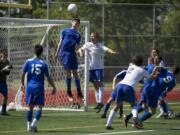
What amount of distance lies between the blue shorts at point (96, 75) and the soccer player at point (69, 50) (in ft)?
2.40

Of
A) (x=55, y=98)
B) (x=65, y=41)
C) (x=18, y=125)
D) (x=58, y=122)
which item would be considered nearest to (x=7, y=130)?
(x=18, y=125)

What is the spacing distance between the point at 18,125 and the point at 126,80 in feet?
8.73

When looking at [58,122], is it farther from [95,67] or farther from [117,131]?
[95,67]

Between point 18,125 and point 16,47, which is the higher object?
point 16,47

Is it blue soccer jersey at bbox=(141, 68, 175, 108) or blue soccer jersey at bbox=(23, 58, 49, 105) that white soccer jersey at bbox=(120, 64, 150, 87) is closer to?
blue soccer jersey at bbox=(141, 68, 175, 108)

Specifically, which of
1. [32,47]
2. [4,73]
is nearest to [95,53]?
[4,73]

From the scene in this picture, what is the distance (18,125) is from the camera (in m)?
15.7

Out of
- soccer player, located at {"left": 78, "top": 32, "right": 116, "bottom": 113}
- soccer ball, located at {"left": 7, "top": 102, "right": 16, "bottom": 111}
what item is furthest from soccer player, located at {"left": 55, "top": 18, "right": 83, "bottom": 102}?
soccer ball, located at {"left": 7, "top": 102, "right": 16, "bottom": 111}

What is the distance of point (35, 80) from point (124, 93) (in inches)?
75.1

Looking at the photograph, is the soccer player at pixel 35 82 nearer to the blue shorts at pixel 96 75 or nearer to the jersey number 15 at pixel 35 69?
the jersey number 15 at pixel 35 69

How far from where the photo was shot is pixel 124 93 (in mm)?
14969

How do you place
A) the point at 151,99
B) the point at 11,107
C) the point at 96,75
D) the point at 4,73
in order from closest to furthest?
1. the point at 151,99
2. the point at 4,73
3. the point at 96,75
4. the point at 11,107

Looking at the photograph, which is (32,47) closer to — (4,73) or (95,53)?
(95,53)

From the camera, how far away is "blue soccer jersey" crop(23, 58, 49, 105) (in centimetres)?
1466
